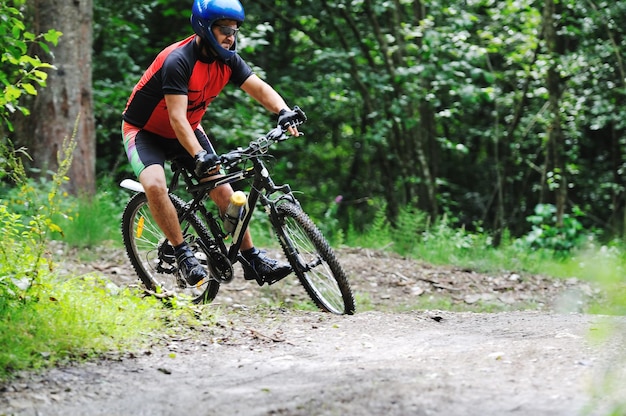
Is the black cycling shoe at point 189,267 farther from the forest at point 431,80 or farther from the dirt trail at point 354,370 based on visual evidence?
the forest at point 431,80

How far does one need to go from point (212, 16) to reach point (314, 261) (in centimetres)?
175

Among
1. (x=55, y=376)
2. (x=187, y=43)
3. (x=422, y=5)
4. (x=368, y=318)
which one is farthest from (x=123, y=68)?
(x=55, y=376)

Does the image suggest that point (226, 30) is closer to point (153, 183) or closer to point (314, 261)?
point (153, 183)

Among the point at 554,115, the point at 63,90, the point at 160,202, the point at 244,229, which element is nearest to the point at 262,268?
the point at 244,229

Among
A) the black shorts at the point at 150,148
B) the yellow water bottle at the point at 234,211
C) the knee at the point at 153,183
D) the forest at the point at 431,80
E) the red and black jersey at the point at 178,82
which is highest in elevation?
the forest at the point at 431,80

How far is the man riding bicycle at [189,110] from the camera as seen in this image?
16.3ft

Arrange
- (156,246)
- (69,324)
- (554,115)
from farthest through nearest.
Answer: (554,115), (156,246), (69,324)

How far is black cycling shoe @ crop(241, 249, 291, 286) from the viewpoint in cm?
540

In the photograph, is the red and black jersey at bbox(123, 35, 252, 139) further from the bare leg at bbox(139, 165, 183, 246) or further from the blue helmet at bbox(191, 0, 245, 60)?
the bare leg at bbox(139, 165, 183, 246)

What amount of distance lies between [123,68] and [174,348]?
7533mm

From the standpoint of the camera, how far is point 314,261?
5.30 metres

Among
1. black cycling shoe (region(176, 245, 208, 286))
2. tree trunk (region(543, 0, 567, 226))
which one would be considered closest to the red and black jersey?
black cycling shoe (region(176, 245, 208, 286))

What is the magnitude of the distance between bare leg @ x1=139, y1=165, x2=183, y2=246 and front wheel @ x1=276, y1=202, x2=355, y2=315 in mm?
708

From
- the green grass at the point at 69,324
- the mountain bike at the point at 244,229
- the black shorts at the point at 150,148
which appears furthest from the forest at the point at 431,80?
the green grass at the point at 69,324
